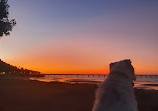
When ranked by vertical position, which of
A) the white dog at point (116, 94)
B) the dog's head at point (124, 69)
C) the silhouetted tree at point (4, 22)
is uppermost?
the silhouetted tree at point (4, 22)

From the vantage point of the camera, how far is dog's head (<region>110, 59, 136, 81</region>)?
5.78 metres

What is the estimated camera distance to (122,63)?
6.19 metres

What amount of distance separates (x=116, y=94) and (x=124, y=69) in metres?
1.61

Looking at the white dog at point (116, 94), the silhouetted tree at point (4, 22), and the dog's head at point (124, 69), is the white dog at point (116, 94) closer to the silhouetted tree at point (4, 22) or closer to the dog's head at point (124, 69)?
the dog's head at point (124, 69)

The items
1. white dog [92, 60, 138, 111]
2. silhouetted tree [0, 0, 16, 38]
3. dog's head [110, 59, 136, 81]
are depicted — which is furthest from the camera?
silhouetted tree [0, 0, 16, 38]

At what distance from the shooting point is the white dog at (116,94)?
13.8 feet

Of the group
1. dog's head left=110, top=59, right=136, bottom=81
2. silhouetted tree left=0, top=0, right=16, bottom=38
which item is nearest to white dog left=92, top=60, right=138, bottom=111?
dog's head left=110, top=59, right=136, bottom=81

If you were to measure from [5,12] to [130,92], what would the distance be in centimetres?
2424

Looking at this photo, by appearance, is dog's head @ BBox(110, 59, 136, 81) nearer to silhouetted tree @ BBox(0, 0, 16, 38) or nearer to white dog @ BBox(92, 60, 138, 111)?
white dog @ BBox(92, 60, 138, 111)

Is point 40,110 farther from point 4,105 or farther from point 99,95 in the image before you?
point 99,95

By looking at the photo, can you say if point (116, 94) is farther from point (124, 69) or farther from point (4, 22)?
point (4, 22)

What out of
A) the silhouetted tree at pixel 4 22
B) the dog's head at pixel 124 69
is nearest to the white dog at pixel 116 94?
the dog's head at pixel 124 69

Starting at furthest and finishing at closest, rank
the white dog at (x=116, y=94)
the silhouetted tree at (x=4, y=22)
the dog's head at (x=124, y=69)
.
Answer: the silhouetted tree at (x=4, y=22) → the dog's head at (x=124, y=69) → the white dog at (x=116, y=94)

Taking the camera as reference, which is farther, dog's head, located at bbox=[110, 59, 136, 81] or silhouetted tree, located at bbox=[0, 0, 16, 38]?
silhouetted tree, located at bbox=[0, 0, 16, 38]
